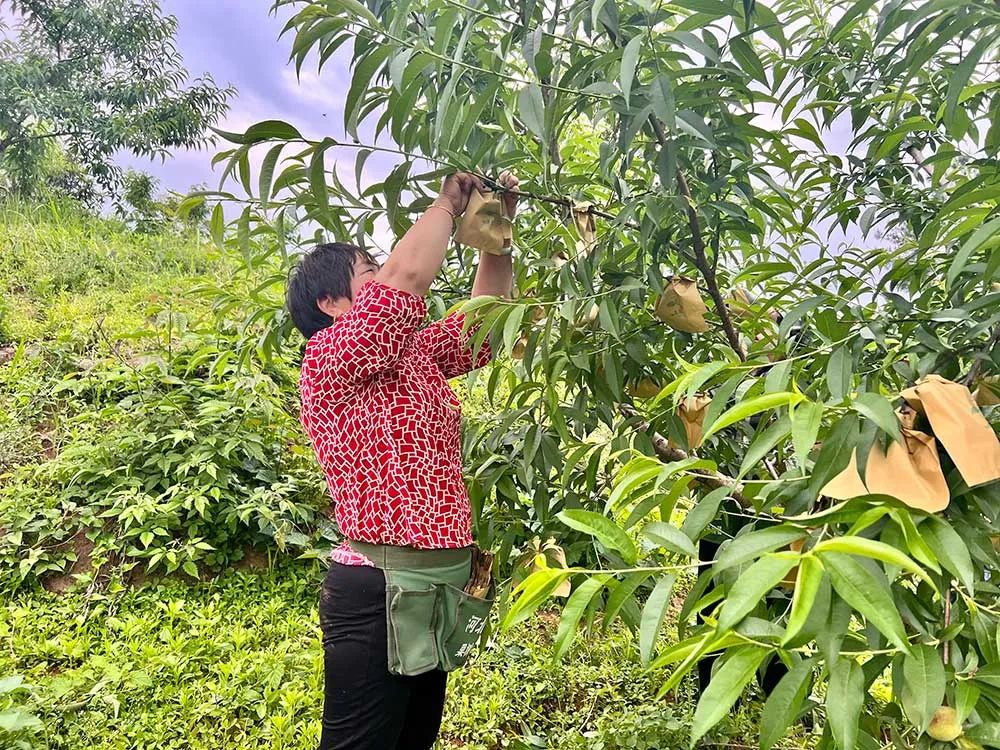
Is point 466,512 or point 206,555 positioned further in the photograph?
point 206,555

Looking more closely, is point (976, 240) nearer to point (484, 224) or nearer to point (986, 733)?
point (986, 733)

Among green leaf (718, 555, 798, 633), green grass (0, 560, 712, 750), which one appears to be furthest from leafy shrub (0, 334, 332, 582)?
green leaf (718, 555, 798, 633)

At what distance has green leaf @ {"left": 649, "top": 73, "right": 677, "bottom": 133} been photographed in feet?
1.83

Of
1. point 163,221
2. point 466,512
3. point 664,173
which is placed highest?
point 163,221

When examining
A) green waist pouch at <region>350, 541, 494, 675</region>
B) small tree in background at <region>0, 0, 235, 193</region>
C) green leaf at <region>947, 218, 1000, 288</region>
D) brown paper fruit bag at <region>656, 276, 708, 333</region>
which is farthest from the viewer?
small tree in background at <region>0, 0, 235, 193</region>

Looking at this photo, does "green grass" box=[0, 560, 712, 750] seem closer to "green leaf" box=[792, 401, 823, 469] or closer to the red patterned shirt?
the red patterned shirt

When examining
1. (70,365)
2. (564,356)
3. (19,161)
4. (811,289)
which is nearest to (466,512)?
(564,356)

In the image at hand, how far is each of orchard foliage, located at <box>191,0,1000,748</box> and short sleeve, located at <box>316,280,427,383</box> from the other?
0.09 meters

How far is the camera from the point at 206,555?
1.98m

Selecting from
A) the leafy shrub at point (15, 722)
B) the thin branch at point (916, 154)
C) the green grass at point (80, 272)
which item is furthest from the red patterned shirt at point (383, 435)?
the green grass at point (80, 272)

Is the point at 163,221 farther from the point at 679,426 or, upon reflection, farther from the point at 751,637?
the point at 751,637

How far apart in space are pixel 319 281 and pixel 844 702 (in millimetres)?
828

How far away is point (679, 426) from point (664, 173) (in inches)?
13.0

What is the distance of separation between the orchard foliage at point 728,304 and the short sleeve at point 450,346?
11 centimetres
